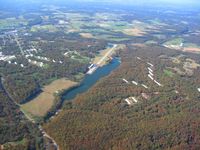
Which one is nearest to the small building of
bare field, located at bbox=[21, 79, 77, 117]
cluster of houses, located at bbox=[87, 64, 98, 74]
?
bare field, located at bbox=[21, 79, 77, 117]

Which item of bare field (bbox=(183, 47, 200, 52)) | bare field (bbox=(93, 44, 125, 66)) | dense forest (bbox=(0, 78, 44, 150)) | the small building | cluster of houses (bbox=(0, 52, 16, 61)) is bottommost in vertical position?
bare field (bbox=(183, 47, 200, 52))

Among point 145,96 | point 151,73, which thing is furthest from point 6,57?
point 145,96

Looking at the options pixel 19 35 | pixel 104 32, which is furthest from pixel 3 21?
pixel 104 32

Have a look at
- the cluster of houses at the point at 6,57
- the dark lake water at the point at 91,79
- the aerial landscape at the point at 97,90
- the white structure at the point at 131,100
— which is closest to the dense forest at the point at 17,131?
the aerial landscape at the point at 97,90

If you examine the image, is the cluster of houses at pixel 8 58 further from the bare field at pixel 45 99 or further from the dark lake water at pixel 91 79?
the dark lake water at pixel 91 79

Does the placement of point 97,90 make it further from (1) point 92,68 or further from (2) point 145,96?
(1) point 92,68

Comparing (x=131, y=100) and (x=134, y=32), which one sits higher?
(x=131, y=100)

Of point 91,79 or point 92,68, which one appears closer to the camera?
point 91,79

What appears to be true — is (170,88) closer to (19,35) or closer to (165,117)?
(165,117)

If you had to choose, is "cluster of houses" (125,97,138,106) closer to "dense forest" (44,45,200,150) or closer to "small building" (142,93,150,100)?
"dense forest" (44,45,200,150)
